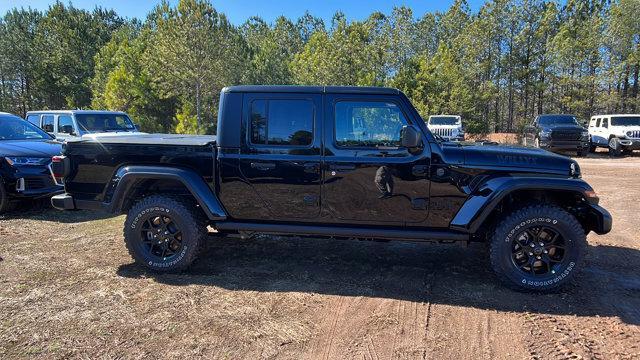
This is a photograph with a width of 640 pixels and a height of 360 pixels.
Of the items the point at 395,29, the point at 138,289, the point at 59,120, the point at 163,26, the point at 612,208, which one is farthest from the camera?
the point at 395,29

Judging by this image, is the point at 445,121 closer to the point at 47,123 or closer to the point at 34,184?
the point at 47,123

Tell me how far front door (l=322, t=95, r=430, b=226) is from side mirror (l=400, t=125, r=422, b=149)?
17cm

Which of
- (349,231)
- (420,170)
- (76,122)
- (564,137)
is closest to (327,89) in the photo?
(420,170)

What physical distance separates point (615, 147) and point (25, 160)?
2119 centimetres

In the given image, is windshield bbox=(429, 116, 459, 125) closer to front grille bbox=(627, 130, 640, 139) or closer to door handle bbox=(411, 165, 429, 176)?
front grille bbox=(627, 130, 640, 139)

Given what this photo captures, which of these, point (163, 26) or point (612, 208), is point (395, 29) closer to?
point (163, 26)

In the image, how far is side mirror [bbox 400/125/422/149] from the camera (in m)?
3.68

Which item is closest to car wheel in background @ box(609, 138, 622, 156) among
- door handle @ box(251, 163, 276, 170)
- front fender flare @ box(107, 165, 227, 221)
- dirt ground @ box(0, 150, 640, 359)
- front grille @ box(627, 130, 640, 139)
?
front grille @ box(627, 130, 640, 139)

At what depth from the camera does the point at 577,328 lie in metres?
3.23

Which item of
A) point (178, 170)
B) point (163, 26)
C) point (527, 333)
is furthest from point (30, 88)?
point (527, 333)

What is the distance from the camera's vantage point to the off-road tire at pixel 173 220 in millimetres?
4180

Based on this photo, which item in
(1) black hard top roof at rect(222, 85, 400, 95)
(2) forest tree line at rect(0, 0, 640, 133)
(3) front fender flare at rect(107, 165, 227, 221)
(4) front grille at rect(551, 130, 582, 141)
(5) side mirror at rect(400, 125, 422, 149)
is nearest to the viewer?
(5) side mirror at rect(400, 125, 422, 149)

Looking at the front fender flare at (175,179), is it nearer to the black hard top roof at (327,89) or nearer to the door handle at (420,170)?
the black hard top roof at (327,89)

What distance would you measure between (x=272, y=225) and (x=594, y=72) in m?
33.2
